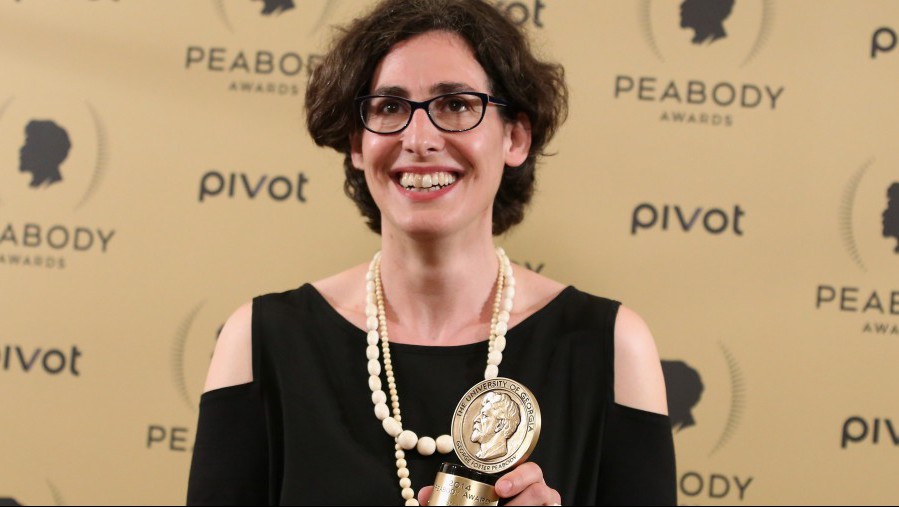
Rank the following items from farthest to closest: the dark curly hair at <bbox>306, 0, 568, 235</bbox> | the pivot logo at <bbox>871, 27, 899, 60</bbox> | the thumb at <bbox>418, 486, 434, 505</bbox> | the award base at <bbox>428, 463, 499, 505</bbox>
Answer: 1. the pivot logo at <bbox>871, 27, 899, 60</bbox>
2. the dark curly hair at <bbox>306, 0, 568, 235</bbox>
3. the thumb at <bbox>418, 486, 434, 505</bbox>
4. the award base at <bbox>428, 463, 499, 505</bbox>

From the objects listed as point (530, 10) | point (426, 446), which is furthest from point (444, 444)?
point (530, 10)

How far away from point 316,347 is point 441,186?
338mm

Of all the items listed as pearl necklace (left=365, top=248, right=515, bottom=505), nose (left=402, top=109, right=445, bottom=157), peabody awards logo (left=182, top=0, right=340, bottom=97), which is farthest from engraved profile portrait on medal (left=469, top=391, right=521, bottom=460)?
peabody awards logo (left=182, top=0, right=340, bottom=97)

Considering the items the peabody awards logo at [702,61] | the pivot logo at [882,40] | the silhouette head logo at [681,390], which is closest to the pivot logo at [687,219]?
the peabody awards logo at [702,61]

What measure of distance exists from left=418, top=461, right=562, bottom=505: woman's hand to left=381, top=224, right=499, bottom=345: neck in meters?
0.34

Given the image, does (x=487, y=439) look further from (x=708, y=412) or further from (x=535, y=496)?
(x=708, y=412)

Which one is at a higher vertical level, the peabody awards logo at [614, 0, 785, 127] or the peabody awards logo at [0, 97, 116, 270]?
the peabody awards logo at [614, 0, 785, 127]

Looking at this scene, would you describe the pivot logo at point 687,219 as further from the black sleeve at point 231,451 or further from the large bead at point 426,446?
the black sleeve at point 231,451

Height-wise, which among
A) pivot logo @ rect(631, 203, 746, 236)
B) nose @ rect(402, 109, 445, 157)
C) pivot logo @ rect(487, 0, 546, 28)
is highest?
pivot logo @ rect(487, 0, 546, 28)

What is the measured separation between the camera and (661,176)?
192 cm

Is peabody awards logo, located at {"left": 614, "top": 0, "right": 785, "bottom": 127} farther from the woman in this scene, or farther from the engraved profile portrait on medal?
the engraved profile portrait on medal

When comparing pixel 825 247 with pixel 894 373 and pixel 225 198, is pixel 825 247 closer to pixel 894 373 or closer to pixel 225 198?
pixel 894 373

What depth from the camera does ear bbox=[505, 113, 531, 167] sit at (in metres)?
1.48

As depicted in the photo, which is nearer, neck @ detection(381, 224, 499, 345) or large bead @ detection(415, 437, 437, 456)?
large bead @ detection(415, 437, 437, 456)
